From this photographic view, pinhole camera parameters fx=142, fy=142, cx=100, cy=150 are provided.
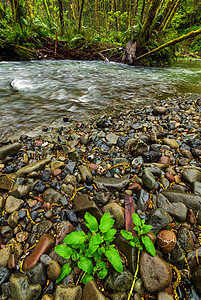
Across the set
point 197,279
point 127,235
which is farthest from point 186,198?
point 127,235

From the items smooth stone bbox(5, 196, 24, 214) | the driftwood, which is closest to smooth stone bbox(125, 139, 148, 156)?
smooth stone bbox(5, 196, 24, 214)

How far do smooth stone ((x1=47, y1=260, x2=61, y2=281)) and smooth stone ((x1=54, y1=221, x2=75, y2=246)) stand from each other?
18 cm

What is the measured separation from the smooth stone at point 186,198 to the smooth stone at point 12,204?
161cm

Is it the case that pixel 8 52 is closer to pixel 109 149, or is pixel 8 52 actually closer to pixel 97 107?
pixel 97 107

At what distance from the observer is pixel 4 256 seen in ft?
3.91

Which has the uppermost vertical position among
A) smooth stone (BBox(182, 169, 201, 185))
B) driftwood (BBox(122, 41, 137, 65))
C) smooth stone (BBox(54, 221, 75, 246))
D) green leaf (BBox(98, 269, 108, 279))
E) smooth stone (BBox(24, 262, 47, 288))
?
driftwood (BBox(122, 41, 137, 65))

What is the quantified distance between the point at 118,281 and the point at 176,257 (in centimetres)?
52

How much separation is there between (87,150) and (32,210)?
1216 millimetres

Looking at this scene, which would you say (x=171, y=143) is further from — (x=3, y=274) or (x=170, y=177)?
(x=3, y=274)

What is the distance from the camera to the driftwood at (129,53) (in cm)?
985

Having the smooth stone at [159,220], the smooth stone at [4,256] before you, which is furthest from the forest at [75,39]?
the smooth stone at [4,256]

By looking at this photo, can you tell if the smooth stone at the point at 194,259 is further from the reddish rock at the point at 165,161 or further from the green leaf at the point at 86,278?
the reddish rock at the point at 165,161

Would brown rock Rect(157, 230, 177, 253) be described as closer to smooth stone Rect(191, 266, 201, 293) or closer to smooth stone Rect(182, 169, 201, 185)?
smooth stone Rect(191, 266, 201, 293)

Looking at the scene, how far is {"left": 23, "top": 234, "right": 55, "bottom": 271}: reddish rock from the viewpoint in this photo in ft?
3.85
